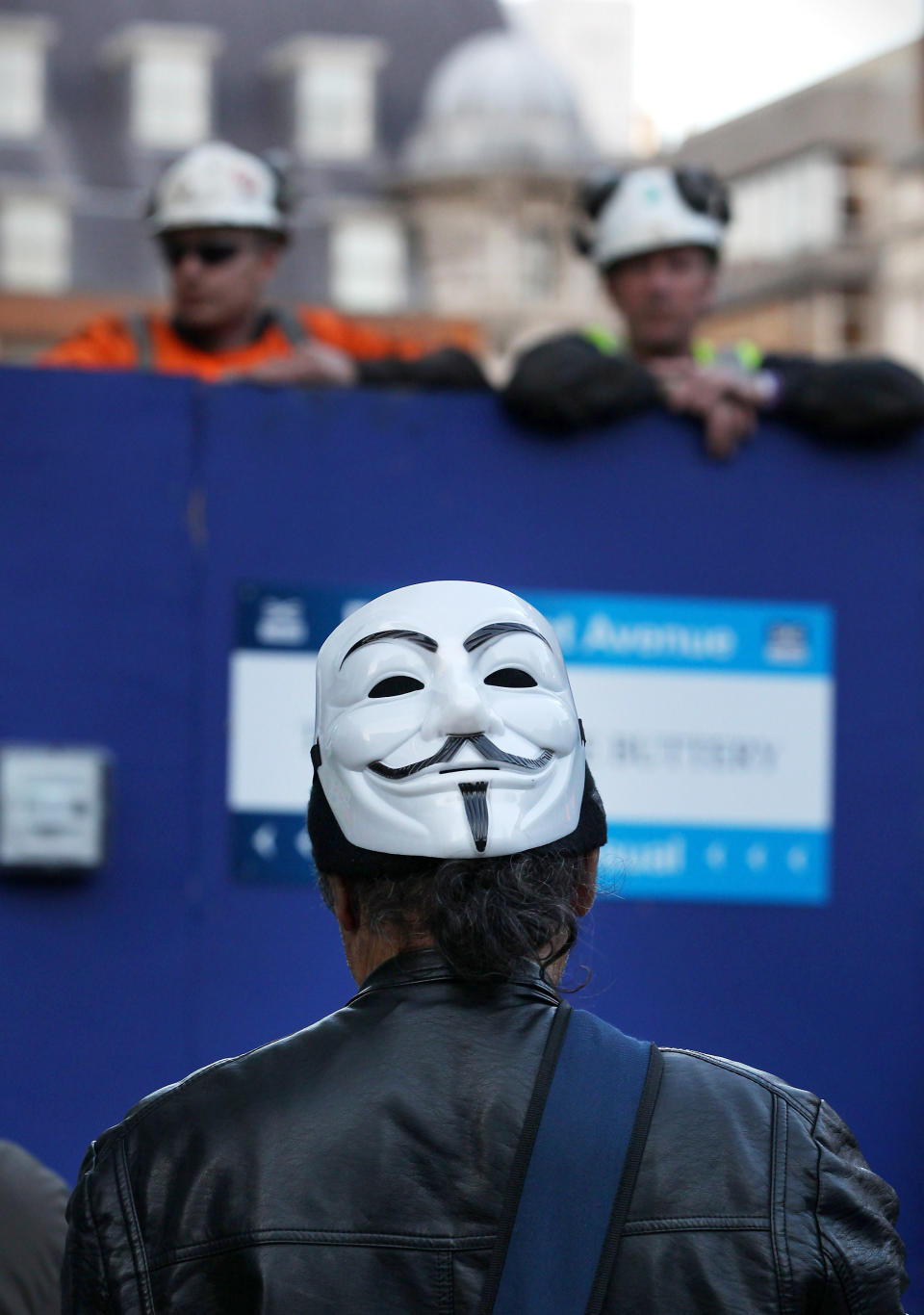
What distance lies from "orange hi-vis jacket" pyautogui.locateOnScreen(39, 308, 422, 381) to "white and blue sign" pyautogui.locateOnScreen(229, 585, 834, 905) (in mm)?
748

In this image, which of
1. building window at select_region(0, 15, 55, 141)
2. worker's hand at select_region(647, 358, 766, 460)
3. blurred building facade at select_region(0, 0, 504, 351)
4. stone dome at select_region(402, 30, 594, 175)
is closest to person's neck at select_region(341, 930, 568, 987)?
worker's hand at select_region(647, 358, 766, 460)

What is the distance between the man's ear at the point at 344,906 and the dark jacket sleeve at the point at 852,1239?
0.50 metres

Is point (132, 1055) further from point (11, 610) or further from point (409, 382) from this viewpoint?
point (409, 382)

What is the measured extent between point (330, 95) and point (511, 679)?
30420 mm

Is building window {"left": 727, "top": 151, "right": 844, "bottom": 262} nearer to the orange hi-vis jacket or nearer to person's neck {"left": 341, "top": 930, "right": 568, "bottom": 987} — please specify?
the orange hi-vis jacket

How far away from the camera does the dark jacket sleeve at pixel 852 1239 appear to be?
1830mm

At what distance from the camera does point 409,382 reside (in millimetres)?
4777

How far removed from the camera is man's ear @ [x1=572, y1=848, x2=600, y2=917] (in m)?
2.06

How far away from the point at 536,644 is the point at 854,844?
2.79 m

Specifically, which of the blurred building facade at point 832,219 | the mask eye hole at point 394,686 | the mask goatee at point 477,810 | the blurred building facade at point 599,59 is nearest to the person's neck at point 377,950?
the mask goatee at point 477,810

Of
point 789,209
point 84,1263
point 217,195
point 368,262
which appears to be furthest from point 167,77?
point 84,1263

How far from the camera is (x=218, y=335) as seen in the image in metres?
5.09

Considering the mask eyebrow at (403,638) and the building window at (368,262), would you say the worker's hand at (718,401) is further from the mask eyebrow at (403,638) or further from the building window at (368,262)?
the building window at (368,262)

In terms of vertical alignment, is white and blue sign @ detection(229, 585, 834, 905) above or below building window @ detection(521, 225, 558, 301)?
below
